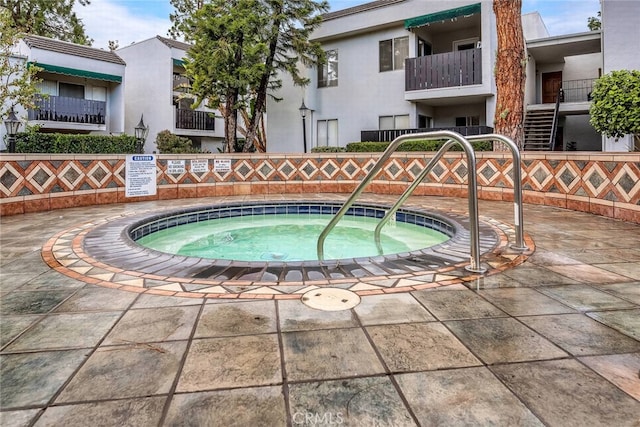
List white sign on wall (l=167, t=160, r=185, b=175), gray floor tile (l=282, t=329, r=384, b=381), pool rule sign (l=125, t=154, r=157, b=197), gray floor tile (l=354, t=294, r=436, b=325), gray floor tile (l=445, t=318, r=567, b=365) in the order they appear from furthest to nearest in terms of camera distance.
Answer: white sign on wall (l=167, t=160, r=185, b=175) → pool rule sign (l=125, t=154, r=157, b=197) → gray floor tile (l=354, t=294, r=436, b=325) → gray floor tile (l=445, t=318, r=567, b=365) → gray floor tile (l=282, t=329, r=384, b=381)

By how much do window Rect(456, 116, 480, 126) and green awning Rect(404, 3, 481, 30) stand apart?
332 cm

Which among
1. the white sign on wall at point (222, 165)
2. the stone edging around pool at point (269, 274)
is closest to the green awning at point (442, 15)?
the white sign on wall at point (222, 165)

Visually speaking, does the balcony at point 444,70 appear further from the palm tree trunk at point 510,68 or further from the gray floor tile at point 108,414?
the gray floor tile at point 108,414

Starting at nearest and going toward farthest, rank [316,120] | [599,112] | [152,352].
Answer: [152,352] < [599,112] < [316,120]

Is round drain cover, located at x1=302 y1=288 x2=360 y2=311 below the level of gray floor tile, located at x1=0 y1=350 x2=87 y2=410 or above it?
above

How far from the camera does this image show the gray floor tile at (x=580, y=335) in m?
1.87

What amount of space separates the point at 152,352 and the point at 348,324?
3.43 feet

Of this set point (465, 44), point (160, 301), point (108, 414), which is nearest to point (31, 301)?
point (160, 301)

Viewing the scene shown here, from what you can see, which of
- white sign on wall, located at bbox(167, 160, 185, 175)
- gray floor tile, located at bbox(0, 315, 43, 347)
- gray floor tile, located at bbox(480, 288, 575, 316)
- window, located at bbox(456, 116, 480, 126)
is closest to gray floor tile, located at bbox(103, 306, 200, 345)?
gray floor tile, located at bbox(0, 315, 43, 347)

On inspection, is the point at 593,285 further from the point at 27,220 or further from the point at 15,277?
the point at 27,220

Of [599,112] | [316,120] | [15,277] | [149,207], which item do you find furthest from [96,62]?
[599,112]

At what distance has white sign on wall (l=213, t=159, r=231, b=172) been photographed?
9102 mm

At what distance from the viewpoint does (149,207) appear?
7117mm

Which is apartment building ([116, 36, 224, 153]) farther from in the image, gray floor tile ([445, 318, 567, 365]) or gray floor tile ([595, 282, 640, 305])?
gray floor tile ([445, 318, 567, 365])
